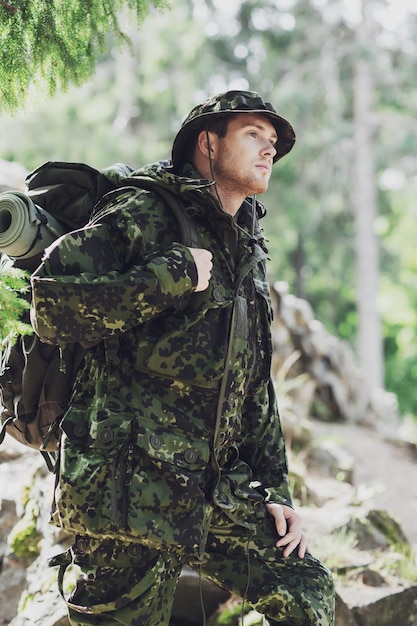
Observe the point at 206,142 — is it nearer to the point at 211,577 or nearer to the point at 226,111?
the point at 226,111

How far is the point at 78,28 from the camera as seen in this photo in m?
3.82

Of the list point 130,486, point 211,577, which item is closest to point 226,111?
point 130,486

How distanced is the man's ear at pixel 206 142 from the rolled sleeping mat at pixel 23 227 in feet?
2.44

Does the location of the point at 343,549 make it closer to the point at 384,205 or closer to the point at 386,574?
the point at 386,574

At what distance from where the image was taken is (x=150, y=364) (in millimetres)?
3055

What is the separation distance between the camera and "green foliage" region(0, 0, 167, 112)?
3.62 m

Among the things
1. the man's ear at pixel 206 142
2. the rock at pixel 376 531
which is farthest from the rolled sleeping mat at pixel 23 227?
the rock at pixel 376 531

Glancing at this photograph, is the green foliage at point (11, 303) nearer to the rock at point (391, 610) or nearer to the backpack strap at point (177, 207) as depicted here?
the backpack strap at point (177, 207)

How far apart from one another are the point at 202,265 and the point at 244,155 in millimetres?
637

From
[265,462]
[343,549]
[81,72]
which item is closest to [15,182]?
[81,72]

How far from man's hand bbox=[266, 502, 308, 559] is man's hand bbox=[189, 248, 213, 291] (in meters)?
1.03

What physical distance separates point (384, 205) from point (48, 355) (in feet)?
67.9

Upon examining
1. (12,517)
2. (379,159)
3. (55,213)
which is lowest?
(12,517)

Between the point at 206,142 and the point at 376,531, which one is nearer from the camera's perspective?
the point at 206,142
